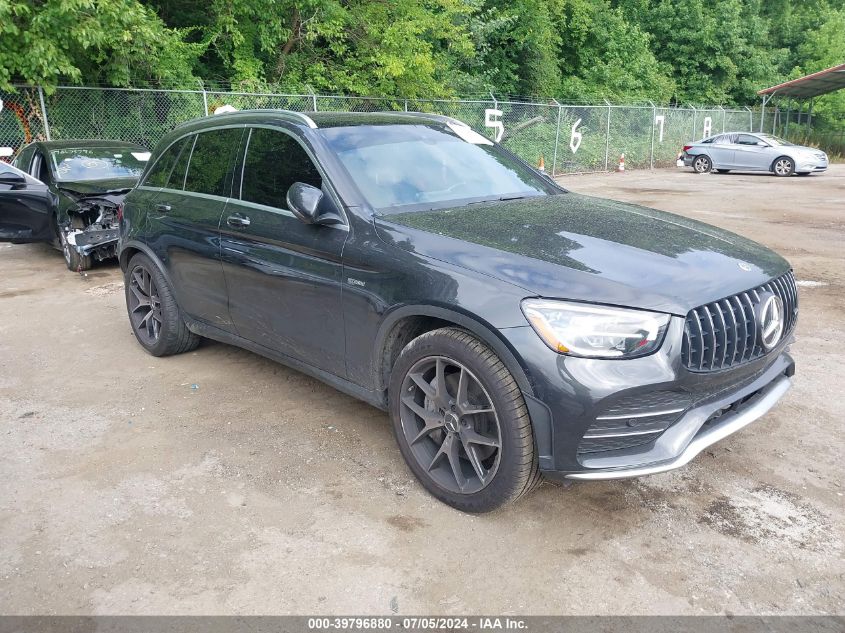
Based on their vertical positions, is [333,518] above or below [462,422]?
below

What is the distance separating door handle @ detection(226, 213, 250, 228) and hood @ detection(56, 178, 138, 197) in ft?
15.1

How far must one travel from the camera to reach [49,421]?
14.4ft

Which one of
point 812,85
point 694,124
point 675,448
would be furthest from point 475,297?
point 812,85

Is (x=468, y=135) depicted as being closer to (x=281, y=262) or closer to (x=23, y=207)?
(x=281, y=262)

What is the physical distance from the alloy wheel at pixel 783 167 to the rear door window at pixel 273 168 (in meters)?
22.6

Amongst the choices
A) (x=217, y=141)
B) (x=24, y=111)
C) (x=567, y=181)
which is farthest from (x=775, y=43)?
(x=217, y=141)

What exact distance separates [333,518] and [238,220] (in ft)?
6.36

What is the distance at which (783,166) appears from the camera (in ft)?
74.8

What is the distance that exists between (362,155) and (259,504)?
1926 millimetres

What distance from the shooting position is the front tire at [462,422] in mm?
2943

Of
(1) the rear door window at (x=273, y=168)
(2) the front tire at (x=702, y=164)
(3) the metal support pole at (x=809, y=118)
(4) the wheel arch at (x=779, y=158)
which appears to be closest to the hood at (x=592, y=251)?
(1) the rear door window at (x=273, y=168)

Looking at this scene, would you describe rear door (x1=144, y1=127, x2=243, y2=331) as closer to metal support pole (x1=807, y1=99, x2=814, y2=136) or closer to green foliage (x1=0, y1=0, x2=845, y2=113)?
green foliage (x1=0, y1=0, x2=845, y2=113)

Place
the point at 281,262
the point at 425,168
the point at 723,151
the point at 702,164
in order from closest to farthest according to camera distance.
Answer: the point at 281,262 < the point at 425,168 < the point at 723,151 < the point at 702,164

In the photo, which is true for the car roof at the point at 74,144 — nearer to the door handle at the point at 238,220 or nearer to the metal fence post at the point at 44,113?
the metal fence post at the point at 44,113
